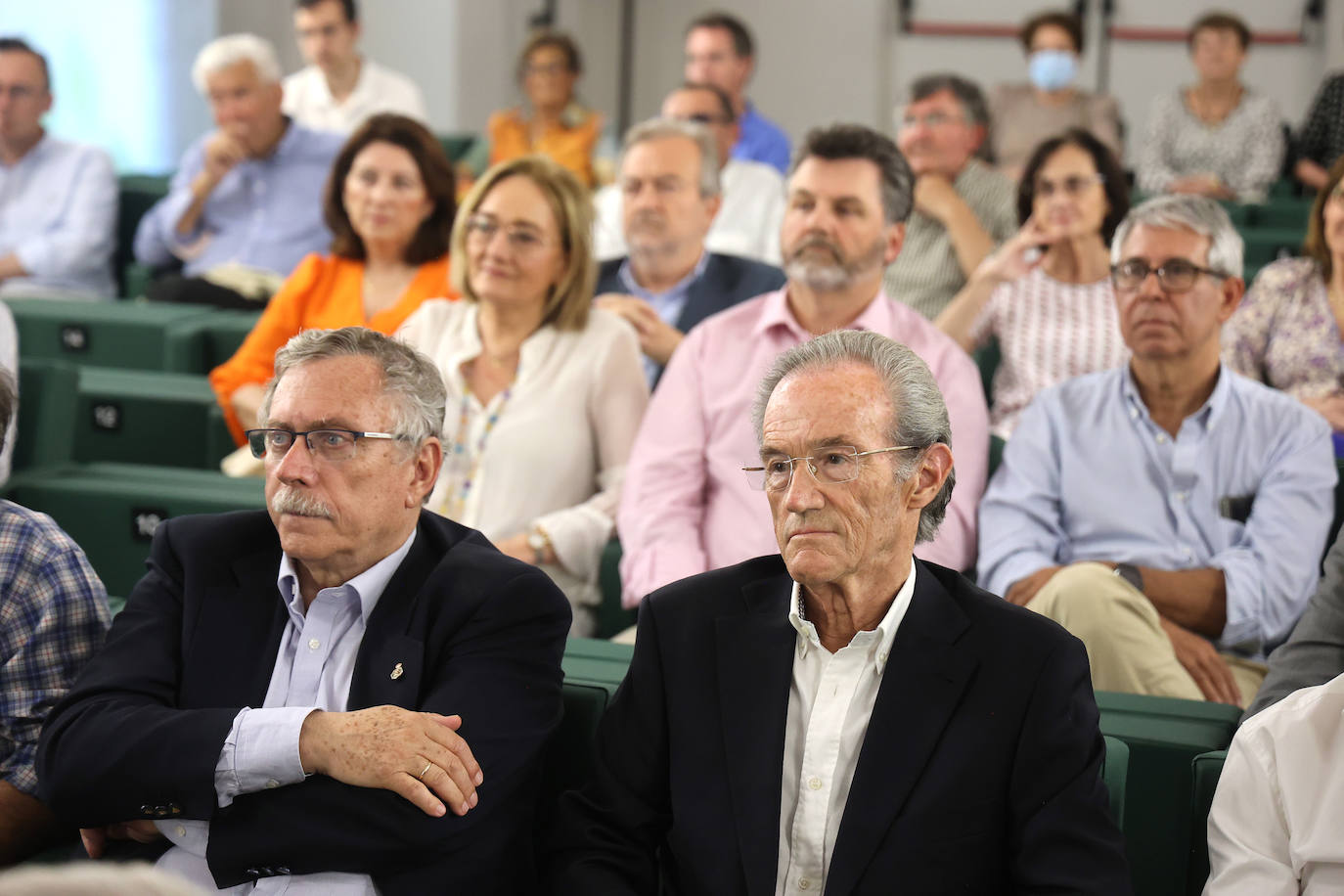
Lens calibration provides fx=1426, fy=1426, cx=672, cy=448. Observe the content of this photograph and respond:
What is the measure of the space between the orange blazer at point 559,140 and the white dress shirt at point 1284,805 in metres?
3.86

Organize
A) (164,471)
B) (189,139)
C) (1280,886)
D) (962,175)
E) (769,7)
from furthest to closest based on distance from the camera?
(769,7) < (189,139) < (962,175) < (164,471) < (1280,886)

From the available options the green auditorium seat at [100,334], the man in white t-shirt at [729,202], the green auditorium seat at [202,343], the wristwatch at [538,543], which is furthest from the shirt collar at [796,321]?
the green auditorium seat at [100,334]

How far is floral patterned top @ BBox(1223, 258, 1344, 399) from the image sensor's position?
278 cm

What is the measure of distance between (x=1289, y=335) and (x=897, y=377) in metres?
1.72

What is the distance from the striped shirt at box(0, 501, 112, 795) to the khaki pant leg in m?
1.28

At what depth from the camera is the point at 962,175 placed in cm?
383

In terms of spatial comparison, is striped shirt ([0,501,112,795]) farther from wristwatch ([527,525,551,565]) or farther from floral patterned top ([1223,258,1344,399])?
floral patterned top ([1223,258,1344,399])

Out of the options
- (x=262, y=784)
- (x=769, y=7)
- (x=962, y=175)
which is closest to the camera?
(x=262, y=784)

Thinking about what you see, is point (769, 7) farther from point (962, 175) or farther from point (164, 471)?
point (164, 471)

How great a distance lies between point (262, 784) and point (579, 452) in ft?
3.78

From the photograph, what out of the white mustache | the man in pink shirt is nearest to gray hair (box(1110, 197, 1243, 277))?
the man in pink shirt

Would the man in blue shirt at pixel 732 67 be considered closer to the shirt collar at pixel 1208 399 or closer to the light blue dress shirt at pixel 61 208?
the light blue dress shirt at pixel 61 208

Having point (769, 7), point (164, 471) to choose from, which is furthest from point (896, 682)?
point (769, 7)

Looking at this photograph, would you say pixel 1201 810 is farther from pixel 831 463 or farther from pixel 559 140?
pixel 559 140
